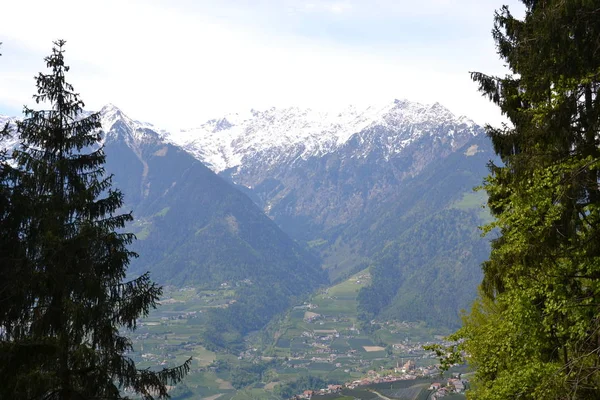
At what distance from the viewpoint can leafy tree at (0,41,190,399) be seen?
15.2 m

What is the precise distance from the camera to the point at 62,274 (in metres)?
15.9

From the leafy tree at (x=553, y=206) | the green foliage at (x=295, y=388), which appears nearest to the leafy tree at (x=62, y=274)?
the leafy tree at (x=553, y=206)

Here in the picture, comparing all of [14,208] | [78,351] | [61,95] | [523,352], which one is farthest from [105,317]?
[523,352]

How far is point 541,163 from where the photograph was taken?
49.3 feet

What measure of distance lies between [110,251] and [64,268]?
196cm

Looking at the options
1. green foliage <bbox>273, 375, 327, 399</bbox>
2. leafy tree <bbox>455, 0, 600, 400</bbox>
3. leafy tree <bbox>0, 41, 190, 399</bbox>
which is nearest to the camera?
leafy tree <bbox>455, 0, 600, 400</bbox>

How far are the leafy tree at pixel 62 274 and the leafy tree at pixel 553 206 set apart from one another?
36.6ft

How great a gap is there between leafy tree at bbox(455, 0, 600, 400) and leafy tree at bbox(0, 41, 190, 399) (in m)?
11.1

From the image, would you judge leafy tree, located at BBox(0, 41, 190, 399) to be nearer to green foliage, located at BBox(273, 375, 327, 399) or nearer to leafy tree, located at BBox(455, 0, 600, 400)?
leafy tree, located at BBox(455, 0, 600, 400)

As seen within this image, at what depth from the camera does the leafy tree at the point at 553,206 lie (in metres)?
13.5

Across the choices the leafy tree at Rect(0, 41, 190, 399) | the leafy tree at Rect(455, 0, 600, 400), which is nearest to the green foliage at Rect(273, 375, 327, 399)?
the leafy tree at Rect(0, 41, 190, 399)

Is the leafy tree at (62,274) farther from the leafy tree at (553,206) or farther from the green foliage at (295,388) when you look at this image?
the green foliage at (295,388)

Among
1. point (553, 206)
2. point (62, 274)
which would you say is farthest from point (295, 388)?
Answer: point (553, 206)

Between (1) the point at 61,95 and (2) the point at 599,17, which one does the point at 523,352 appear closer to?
(2) the point at 599,17
